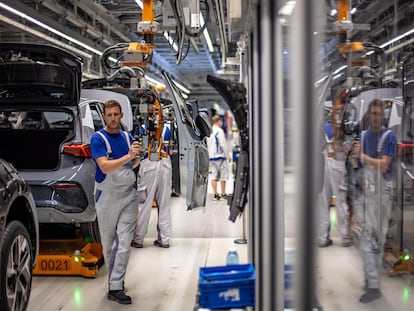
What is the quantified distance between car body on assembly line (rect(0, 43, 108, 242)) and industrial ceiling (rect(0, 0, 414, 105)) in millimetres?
1101

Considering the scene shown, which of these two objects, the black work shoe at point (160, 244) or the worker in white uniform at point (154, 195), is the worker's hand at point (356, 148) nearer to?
the worker in white uniform at point (154, 195)

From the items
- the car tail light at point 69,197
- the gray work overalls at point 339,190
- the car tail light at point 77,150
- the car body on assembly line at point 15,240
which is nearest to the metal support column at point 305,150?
the gray work overalls at point 339,190

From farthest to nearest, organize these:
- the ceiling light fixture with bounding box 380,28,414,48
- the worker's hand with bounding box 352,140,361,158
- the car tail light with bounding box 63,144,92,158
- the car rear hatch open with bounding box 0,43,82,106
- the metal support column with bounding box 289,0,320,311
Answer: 1. the car tail light with bounding box 63,144,92,158
2. the car rear hatch open with bounding box 0,43,82,106
3. the ceiling light fixture with bounding box 380,28,414,48
4. the worker's hand with bounding box 352,140,361,158
5. the metal support column with bounding box 289,0,320,311

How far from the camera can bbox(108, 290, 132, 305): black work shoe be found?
3934mm

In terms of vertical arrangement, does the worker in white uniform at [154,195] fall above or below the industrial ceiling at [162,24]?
below

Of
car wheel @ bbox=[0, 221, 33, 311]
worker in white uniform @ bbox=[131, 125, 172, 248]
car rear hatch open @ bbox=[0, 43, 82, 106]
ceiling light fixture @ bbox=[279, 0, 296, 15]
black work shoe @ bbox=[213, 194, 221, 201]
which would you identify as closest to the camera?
ceiling light fixture @ bbox=[279, 0, 296, 15]

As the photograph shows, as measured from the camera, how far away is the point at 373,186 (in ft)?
8.05

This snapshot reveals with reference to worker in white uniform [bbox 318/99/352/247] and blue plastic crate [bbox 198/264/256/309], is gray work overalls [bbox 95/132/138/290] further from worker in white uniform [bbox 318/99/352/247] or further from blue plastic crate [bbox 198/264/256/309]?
worker in white uniform [bbox 318/99/352/247]

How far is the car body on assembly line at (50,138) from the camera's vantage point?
4402 mm

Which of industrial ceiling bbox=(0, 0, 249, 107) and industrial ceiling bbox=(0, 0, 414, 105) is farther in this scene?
industrial ceiling bbox=(0, 0, 249, 107)

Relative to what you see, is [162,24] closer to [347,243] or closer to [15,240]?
[15,240]

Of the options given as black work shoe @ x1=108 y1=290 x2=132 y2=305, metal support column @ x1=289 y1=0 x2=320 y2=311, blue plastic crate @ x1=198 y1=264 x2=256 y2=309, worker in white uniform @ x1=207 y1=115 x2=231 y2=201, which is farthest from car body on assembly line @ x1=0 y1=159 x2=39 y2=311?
worker in white uniform @ x1=207 y1=115 x2=231 y2=201

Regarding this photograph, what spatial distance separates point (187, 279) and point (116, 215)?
1136mm

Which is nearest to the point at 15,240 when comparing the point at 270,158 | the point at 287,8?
the point at 270,158
